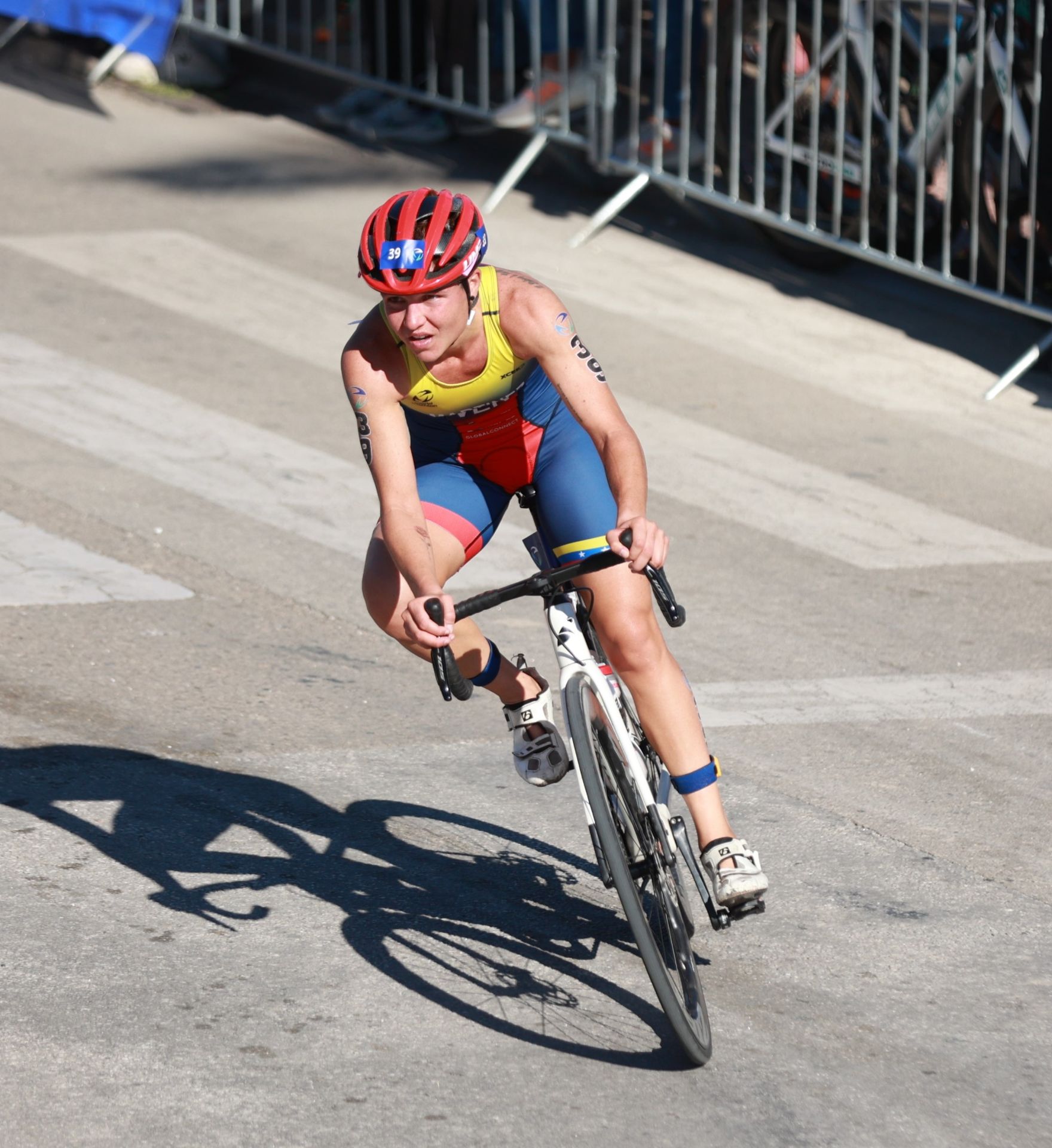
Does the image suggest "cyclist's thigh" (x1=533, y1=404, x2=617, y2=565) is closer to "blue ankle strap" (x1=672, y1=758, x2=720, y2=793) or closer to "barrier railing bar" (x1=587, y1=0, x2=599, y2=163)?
"blue ankle strap" (x1=672, y1=758, x2=720, y2=793)

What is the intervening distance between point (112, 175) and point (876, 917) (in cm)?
983

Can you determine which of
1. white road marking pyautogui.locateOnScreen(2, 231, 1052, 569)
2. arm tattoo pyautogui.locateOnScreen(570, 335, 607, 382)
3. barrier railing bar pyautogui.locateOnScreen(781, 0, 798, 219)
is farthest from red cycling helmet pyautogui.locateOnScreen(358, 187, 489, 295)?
barrier railing bar pyautogui.locateOnScreen(781, 0, 798, 219)

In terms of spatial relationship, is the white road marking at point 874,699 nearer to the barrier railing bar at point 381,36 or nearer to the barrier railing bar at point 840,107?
the barrier railing bar at point 840,107

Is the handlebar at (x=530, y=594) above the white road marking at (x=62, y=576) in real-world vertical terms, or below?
above

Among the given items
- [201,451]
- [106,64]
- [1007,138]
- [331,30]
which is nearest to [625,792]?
[201,451]

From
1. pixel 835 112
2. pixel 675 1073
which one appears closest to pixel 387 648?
pixel 675 1073

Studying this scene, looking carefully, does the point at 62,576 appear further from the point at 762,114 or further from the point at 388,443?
the point at 762,114

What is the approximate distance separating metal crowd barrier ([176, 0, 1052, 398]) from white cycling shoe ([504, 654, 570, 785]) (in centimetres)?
594

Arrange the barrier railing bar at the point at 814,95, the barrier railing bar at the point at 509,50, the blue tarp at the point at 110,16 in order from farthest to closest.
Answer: the blue tarp at the point at 110,16
the barrier railing bar at the point at 509,50
the barrier railing bar at the point at 814,95

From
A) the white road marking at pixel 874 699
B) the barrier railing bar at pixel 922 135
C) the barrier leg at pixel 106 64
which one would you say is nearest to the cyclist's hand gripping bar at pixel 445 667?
the white road marking at pixel 874 699

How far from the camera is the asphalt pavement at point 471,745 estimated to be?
3932mm

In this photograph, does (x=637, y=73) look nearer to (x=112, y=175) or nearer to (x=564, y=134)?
(x=564, y=134)

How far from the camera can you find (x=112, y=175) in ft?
42.5

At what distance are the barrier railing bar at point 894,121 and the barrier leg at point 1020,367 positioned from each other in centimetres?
101
